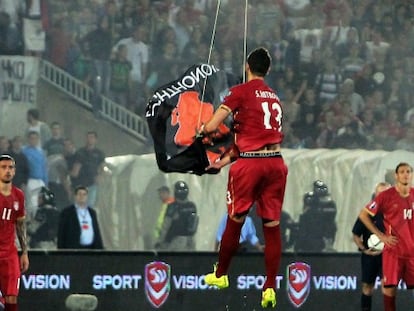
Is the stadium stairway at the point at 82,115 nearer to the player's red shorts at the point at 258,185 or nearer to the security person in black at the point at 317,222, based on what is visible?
the security person in black at the point at 317,222

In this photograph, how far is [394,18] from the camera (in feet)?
60.6

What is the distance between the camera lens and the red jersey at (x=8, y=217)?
13.9m

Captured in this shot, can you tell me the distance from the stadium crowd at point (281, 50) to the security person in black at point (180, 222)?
126cm

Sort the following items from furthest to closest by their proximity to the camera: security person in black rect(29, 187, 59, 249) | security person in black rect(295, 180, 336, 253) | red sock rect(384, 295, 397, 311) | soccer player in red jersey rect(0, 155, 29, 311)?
security person in black rect(295, 180, 336, 253), security person in black rect(29, 187, 59, 249), red sock rect(384, 295, 397, 311), soccer player in red jersey rect(0, 155, 29, 311)

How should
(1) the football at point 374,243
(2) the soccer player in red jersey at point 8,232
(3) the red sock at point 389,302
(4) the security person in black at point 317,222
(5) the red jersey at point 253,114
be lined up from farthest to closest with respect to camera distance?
(4) the security person in black at point 317,222 → (1) the football at point 374,243 → (3) the red sock at point 389,302 → (2) the soccer player in red jersey at point 8,232 → (5) the red jersey at point 253,114

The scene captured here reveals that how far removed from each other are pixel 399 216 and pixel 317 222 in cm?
300

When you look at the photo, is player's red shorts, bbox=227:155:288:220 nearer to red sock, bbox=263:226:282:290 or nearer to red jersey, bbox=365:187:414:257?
red sock, bbox=263:226:282:290

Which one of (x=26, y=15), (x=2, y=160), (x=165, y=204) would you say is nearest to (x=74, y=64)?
(x=26, y=15)

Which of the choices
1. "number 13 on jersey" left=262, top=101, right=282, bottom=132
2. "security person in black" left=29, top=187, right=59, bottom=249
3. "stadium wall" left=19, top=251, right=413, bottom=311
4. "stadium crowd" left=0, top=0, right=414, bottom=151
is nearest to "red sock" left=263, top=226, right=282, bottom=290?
"number 13 on jersey" left=262, top=101, right=282, bottom=132

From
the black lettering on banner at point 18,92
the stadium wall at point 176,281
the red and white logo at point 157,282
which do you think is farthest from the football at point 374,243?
the black lettering on banner at point 18,92

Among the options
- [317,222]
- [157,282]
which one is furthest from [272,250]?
[317,222]

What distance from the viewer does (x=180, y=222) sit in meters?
17.2

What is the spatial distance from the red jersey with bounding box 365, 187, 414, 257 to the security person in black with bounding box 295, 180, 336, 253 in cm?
279

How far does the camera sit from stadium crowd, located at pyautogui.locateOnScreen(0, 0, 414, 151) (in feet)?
56.5
